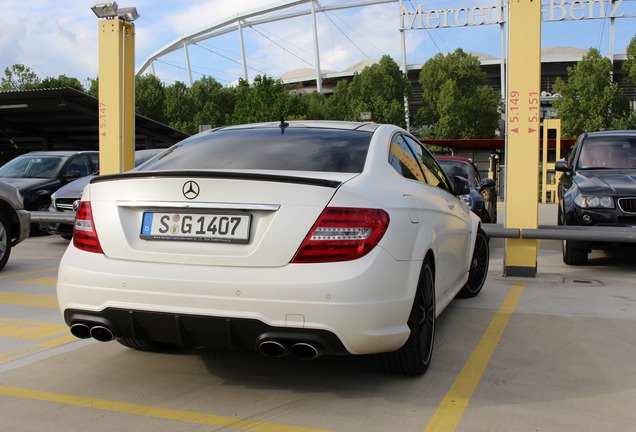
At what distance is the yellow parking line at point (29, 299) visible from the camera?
5969 mm

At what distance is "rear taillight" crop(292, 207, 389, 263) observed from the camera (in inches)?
122

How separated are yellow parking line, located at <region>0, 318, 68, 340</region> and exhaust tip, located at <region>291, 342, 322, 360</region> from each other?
2587 millimetres

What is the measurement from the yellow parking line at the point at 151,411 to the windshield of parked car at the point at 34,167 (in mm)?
10283

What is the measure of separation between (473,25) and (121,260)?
76.6 metres

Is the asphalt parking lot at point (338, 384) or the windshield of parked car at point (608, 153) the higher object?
the windshield of parked car at point (608, 153)

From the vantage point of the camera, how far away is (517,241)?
7.71 m

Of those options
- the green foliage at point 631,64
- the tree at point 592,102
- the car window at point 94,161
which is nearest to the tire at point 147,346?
the car window at point 94,161

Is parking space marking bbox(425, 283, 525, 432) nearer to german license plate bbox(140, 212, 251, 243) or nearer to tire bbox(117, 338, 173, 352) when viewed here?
german license plate bbox(140, 212, 251, 243)

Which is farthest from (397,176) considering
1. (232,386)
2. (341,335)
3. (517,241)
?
(517,241)

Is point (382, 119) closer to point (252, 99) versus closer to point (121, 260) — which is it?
point (252, 99)

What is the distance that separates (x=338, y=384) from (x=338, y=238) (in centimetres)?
108

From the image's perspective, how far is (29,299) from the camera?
20.4 feet

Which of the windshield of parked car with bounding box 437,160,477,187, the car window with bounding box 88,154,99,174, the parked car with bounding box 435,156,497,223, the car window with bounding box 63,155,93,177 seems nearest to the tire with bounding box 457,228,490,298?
the parked car with bounding box 435,156,497,223

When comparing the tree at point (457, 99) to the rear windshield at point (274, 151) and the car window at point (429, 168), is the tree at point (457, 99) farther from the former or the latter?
the rear windshield at point (274, 151)
